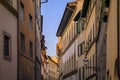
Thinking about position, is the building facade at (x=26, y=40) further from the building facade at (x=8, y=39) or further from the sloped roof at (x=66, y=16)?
the sloped roof at (x=66, y=16)

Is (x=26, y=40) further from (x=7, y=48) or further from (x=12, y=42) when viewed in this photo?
(x=7, y=48)

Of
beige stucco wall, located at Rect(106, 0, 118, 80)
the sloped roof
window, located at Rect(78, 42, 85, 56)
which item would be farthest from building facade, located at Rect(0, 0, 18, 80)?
the sloped roof

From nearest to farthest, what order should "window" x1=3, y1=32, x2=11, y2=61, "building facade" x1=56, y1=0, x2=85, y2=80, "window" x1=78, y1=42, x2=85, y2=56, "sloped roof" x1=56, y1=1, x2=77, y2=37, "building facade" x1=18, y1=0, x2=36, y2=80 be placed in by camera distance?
1. "window" x1=3, y1=32, x2=11, y2=61
2. "building facade" x1=18, y1=0, x2=36, y2=80
3. "window" x1=78, y1=42, x2=85, y2=56
4. "building facade" x1=56, y1=0, x2=85, y2=80
5. "sloped roof" x1=56, y1=1, x2=77, y2=37

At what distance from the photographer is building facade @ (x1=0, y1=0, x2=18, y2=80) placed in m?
21.0

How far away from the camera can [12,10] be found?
2391cm

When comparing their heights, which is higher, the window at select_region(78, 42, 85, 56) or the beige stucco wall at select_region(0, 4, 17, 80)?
the beige stucco wall at select_region(0, 4, 17, 80)

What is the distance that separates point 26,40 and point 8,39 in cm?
754

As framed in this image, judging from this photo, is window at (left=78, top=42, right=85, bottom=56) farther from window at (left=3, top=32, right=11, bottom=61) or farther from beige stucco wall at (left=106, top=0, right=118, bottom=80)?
beige stucco wall at (left=106, top=0, right=118, bottom=80)

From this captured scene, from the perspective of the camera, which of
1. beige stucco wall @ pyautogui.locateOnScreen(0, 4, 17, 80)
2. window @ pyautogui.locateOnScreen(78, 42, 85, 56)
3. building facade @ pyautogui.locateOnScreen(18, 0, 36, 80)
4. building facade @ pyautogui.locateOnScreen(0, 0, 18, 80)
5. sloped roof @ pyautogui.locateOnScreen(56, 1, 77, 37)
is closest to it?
beige stucco wall @ pyautogui.locateOnScreen(0, 4, 17, 80)

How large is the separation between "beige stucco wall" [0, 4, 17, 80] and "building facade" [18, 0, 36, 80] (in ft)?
5.81

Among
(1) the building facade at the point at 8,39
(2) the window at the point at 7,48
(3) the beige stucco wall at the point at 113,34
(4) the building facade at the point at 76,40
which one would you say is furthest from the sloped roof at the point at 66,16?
(3) the beige stucco wall at the point at 113,34

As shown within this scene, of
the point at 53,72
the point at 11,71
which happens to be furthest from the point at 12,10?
the point at 53,72

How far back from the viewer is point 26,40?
30.5 m

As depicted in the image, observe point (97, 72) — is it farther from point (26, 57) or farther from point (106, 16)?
point (106, 16)
